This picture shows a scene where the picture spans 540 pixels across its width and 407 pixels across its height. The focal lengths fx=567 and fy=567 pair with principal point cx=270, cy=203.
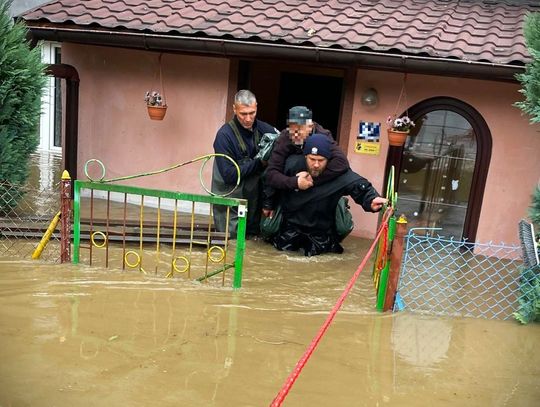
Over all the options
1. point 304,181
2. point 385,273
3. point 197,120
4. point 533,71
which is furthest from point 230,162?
point 533,71

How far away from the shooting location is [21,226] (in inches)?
243

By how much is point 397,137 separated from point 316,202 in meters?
1.49

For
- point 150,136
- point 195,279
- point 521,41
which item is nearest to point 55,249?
point 195,279

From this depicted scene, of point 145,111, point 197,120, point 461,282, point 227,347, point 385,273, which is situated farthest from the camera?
point 145,111

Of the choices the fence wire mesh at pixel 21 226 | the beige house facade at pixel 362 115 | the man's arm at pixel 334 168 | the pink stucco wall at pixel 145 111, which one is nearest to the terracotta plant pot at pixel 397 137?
the beige house facade at pixel 362 115

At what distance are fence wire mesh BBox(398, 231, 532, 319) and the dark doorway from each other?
456cm

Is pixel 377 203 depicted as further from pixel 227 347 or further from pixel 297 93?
pixel 297 93

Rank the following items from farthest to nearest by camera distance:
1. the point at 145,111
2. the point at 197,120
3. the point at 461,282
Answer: the point at 145,111, the point at 197,120, the point at 461,282

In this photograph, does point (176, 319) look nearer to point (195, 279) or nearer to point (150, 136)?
point (195, 279)

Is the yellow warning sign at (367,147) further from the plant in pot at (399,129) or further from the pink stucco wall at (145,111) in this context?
the pink stucco wall at (145,111)

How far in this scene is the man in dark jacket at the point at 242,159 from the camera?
6441 mm

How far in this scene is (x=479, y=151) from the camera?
7.14 metres

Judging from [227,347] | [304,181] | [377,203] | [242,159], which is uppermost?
[242,159]

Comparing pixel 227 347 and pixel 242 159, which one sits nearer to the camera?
pixel 227 347
